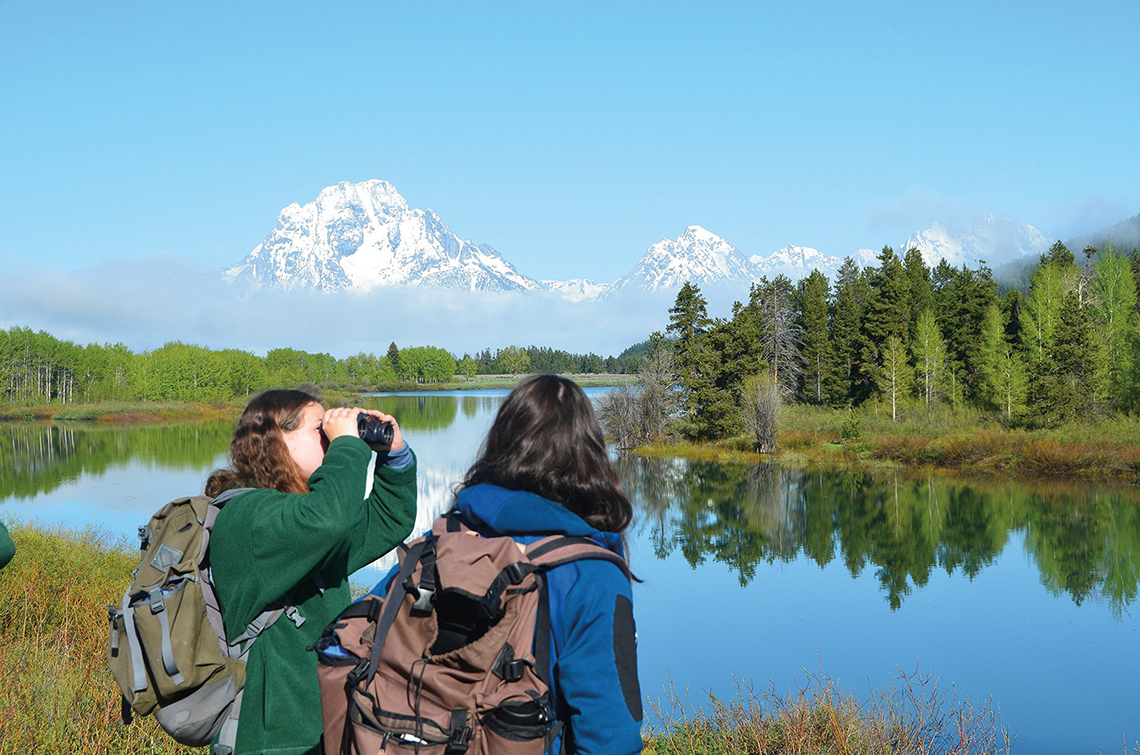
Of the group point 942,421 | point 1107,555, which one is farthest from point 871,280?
point 1107,555

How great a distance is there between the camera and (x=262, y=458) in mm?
2107

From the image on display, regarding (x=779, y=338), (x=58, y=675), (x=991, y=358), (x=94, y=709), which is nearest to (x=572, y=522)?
(x=94, y=709)

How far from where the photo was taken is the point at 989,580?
14.8 meters

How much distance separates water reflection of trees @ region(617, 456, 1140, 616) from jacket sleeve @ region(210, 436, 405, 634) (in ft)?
44.4

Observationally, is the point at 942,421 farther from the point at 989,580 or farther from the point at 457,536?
the point at 457,536

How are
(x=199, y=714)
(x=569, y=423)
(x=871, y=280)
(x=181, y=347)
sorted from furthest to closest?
(x=181, y=347) < (x=871, y=280) < (x=199, y=714) < (x=569, y=423)

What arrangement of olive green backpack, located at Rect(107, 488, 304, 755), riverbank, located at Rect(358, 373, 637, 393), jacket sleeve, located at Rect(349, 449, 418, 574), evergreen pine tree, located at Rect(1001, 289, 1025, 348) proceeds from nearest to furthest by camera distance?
olive green backpack, located at Rect(107, 488, 304, 755)
jacket sleeve, located at Rect(349, 449, 418, 574)
evergreen pine tree, located at Rect(1001, 289, 1025, 348)
riverbank, located at Rect(358, 373, 637, 393)

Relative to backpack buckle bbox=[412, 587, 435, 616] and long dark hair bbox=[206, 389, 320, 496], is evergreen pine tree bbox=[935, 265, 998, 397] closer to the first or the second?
long dark hair bbox=[206, 389, 320, 496]

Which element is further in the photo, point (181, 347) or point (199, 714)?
point (181, 347)

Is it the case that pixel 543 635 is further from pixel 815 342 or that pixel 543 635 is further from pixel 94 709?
pixel 815 342

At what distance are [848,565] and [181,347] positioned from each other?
79.8 metres

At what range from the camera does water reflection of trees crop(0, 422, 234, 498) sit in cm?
2467

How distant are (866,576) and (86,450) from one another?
99.7ft

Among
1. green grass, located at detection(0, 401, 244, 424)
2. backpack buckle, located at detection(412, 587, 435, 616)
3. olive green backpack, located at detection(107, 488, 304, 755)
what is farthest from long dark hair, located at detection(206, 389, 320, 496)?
green grass, located at detection(0, 401, 244, 424)
